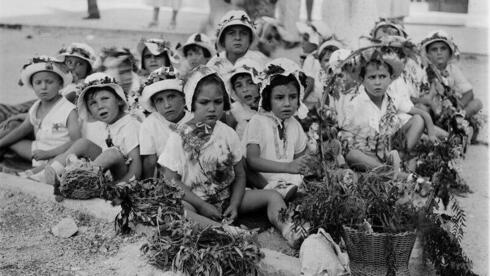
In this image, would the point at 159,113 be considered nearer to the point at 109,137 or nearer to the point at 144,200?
the point at 109,137

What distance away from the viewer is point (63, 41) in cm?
1412

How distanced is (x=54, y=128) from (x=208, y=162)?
2.01 m

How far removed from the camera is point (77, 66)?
7219mm

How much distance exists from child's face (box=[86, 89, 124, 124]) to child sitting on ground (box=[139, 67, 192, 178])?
12.7 inches

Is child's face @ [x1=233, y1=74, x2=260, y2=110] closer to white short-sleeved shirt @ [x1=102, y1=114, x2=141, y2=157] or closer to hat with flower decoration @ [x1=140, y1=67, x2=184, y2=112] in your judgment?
hat with flower decoration @ [x1=140, y1=67, x2=184, y2=112]

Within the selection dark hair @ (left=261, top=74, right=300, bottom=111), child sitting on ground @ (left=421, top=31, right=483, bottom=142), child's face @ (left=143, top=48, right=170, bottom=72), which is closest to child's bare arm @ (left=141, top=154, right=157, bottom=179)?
dark hair @ (left=261, top=74, right=300, bottom=111)

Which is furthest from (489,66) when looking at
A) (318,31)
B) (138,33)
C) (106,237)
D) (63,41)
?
(106,237)

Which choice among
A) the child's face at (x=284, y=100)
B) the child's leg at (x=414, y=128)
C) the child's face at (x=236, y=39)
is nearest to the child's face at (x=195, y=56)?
the child's face at (x=236, y=39)

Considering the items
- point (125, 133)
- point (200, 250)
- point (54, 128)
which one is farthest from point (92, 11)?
point (200, 250)

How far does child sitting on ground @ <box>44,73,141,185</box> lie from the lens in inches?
223

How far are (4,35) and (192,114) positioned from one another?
35.5ft

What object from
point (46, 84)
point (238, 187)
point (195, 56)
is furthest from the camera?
point (195, 56)

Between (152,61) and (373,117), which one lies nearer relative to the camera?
(373,117)

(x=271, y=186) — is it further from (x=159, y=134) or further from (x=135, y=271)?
(x=135, y=271)
